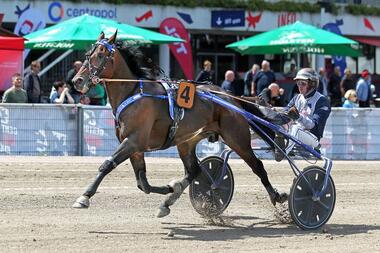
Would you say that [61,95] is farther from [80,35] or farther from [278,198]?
[278,198]

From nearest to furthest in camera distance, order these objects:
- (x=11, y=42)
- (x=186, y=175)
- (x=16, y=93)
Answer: (x=186, y=175) → (x=16, y=93) → (x=11, y=42)

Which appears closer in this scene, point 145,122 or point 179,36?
point 145,122

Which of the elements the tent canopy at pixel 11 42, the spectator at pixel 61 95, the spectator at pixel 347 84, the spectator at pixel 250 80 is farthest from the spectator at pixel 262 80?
the tent canopy at pixel 11 42

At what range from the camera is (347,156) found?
17906 mm

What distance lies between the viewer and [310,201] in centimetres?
935

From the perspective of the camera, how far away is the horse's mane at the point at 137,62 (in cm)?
926

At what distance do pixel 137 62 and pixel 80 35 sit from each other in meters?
9.60

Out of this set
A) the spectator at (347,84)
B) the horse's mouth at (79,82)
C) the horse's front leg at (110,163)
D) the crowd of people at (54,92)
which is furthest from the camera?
the spectator at (347,84)

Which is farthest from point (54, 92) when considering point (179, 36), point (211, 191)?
point (211, 191)

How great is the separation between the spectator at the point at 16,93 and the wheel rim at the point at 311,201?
9.01 meters

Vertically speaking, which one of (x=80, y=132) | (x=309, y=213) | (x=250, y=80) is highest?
(x=250, y=80)

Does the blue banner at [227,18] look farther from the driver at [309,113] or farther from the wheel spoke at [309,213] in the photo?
the wheel spoke at [309,213]

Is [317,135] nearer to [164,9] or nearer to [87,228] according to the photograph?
[87,228]

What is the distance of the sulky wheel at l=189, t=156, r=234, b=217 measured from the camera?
32.1 feet
